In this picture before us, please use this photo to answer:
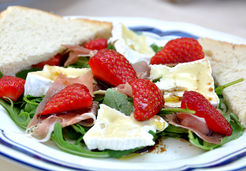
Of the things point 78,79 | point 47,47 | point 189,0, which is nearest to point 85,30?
point 47,47

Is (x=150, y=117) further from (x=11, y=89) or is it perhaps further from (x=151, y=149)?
(x=11, y=89)

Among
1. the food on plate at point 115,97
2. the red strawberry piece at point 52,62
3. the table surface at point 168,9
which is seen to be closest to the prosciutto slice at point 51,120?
the food on plate at point 115,97

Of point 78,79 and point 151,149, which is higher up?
point 78,79

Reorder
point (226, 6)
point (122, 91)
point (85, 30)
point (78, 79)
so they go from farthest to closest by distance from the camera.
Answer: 1. point (226, 6)
2. point (85, 30)
3. point (78, 79)
4. point (122, 91)

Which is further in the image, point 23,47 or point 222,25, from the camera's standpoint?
point 222,25

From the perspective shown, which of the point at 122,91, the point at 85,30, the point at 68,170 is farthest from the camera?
the point at 85,30
